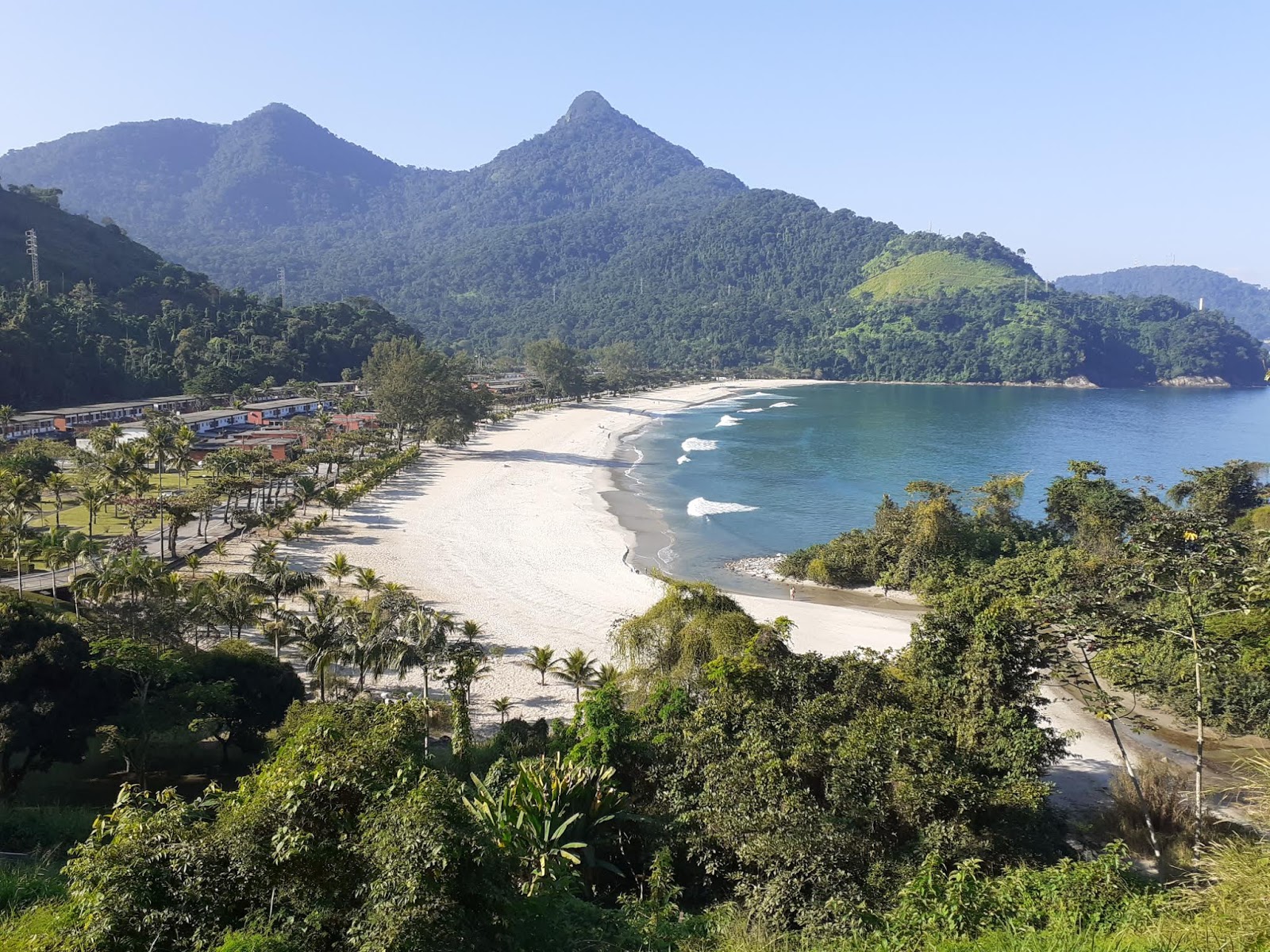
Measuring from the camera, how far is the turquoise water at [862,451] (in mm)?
45000

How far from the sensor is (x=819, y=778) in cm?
1100

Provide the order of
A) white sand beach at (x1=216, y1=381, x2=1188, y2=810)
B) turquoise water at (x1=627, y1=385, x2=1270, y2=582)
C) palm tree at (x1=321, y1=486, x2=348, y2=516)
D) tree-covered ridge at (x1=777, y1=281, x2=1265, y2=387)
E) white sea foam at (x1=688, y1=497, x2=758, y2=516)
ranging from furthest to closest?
tree-covered ridge at (x1=777, y1=281, x2=1265, y2=387), white sea foam at (x1=688, y1=497, x2=758, y2=516), turquoise water at (x1=627, y1=385, x2=1270, y2=582), palm tree at (x1=321, y1=486, x2=348, y2=516), white sand beach at (x1=216, y1=381, x2=1188, y2=810)

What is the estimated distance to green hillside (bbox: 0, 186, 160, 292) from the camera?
97.2 m

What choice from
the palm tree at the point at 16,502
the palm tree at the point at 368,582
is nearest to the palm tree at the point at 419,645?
the palm tree at the point at 368,582

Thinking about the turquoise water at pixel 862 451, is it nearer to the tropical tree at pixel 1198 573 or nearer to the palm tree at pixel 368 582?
the palm tree at pixel 368 582

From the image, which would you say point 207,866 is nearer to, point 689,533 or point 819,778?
point 819,778

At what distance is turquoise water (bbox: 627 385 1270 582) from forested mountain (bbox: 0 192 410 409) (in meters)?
53.3

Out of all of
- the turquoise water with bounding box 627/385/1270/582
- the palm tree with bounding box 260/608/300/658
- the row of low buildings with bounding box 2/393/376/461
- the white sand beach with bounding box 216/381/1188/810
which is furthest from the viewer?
the row of low buildings with bounding box 2/393/376/461

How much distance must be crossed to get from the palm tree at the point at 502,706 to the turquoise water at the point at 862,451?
14874mm

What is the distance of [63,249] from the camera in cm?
10412

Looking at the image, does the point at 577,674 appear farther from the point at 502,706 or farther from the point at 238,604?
the point at 238,604

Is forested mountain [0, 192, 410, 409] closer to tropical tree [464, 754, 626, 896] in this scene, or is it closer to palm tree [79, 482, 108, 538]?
palm tree [79, 482, 108, 538]

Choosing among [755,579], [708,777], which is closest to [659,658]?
[708,777]

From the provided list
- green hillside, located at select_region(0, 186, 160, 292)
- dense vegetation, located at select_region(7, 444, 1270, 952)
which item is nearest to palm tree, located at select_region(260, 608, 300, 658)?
dense vegetation, located at select_region(7, 444, 1270, 952)
